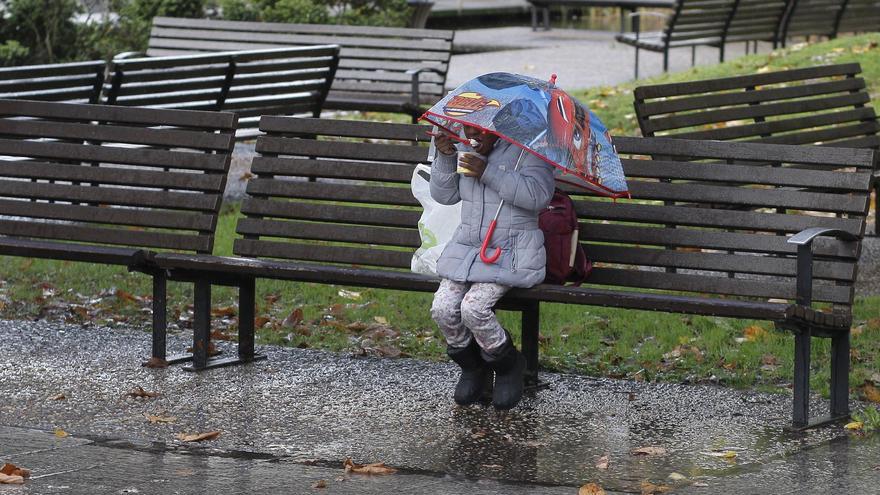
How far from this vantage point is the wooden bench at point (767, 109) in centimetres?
834

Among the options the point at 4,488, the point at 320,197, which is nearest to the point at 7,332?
the point at 320,197

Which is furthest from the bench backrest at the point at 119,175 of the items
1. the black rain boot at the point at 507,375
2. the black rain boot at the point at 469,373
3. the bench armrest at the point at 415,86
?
the bench armrest at the point at 415,86

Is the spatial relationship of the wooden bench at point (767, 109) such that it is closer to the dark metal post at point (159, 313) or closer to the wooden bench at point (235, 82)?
the dark metal post at point (159, 313)

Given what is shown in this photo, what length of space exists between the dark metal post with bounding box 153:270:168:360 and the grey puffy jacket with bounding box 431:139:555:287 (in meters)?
1.37

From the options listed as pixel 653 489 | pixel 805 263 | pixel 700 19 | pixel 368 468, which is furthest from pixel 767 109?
pixel 700 19

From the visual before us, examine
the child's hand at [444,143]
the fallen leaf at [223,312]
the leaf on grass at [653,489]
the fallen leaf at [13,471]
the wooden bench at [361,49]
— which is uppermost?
the wooden bench at [361,49]

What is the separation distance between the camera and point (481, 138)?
5590 mm

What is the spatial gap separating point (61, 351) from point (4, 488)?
1926 millimetres

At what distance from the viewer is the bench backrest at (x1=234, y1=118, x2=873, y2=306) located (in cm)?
569

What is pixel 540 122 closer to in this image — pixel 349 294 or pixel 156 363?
pixel 156 363

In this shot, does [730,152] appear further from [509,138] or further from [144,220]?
[144,220]

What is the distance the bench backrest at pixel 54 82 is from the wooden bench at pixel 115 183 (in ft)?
7.80

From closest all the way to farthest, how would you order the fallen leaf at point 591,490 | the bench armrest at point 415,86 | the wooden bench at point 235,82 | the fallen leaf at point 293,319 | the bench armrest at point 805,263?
1. the fallen leaf at point 591,490
2. the bench armrest at point 805,263
3. the fallen leaf at point 293,319
4. the wooden bench at point 235,82
5. the bench armrest at point 415,86

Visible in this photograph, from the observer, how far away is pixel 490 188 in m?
5.60
